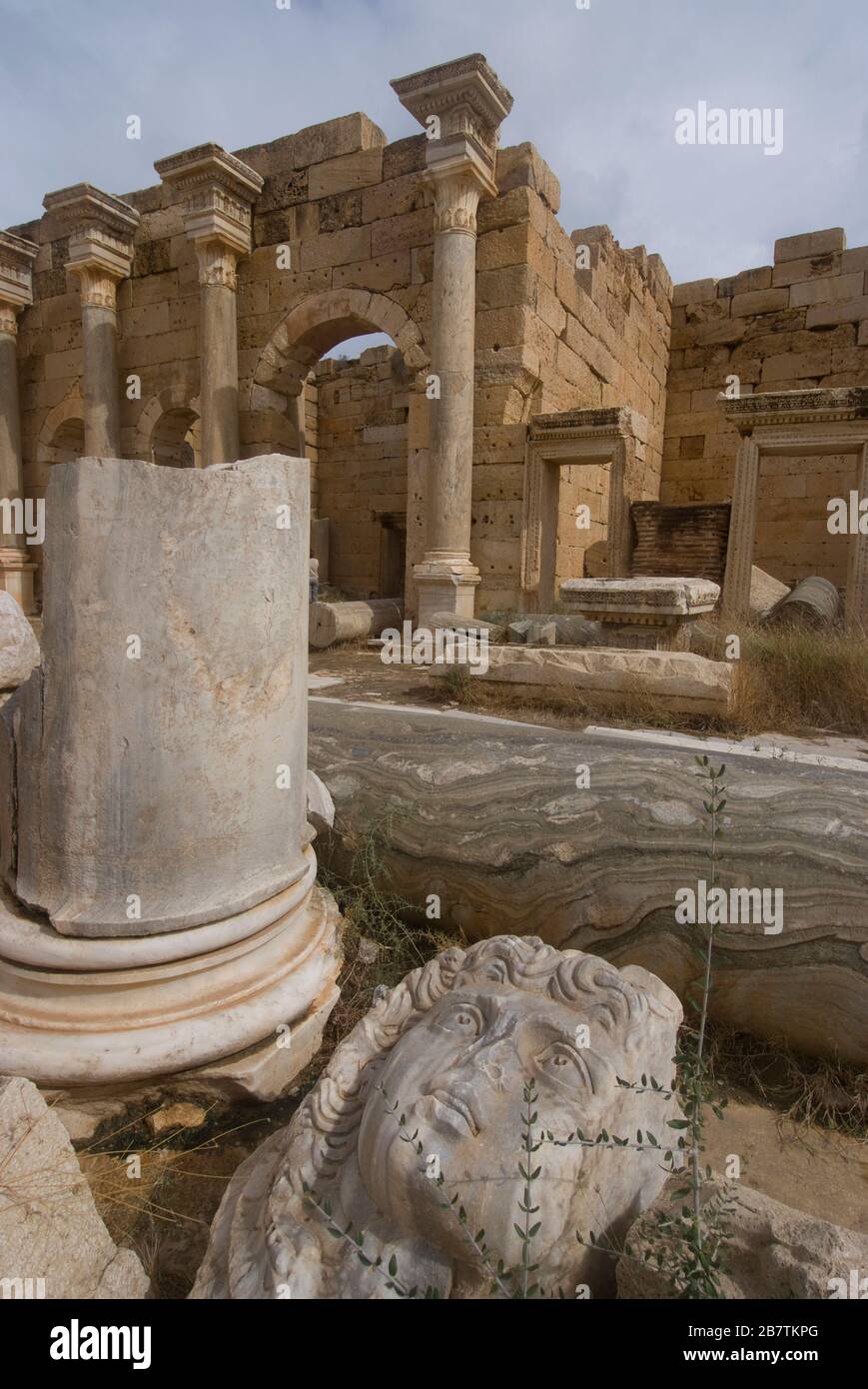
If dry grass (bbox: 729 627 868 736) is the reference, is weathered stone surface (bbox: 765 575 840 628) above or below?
above

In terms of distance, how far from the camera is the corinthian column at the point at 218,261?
8.98 metres

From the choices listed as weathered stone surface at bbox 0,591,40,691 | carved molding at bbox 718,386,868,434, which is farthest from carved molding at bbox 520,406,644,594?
weathered stone surface at bbox 0,591,40,691

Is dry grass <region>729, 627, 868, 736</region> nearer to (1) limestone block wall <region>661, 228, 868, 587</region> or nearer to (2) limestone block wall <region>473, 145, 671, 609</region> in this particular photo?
(2) limestone block wall <region>473, 145, 671, 609</region>

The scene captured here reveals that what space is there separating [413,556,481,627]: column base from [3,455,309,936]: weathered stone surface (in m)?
5.96

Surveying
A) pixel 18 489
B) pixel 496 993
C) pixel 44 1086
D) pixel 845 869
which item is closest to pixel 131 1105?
pixel 44 1086

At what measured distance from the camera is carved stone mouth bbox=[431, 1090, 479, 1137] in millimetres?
1312

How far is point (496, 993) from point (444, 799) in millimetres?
1149

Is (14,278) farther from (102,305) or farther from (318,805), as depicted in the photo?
(318,805)

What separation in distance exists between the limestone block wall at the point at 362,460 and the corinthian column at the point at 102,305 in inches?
217

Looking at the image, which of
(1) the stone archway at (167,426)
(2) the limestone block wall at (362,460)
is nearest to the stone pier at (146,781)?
(1) the stone archway at (167,426)

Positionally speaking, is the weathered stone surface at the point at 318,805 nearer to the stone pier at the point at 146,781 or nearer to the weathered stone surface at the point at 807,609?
the stone pier at the point at 146,781

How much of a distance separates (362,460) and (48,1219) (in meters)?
15.1

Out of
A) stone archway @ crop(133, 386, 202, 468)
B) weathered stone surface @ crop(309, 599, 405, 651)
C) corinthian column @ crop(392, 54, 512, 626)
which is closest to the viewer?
corinthian column @ crop(392, 54, 512, 626)

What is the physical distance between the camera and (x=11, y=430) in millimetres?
11344
